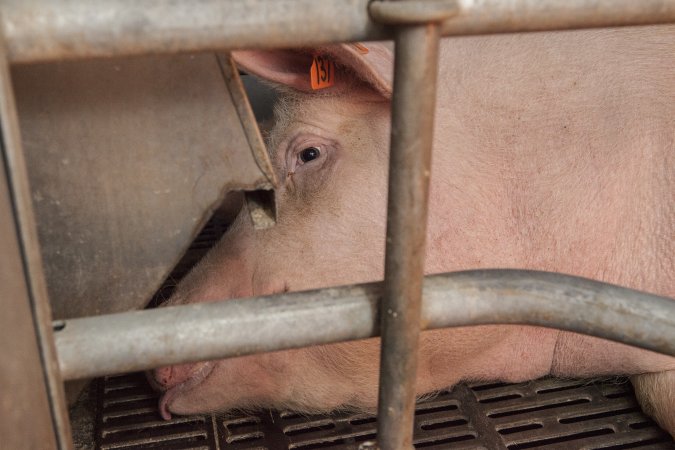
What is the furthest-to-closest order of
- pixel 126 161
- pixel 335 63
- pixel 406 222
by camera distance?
pixel 335 63
pixel 126 161
pixel 406 222

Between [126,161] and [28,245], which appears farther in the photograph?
[126,161]

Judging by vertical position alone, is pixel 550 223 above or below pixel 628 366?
above

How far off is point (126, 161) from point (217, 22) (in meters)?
0.40

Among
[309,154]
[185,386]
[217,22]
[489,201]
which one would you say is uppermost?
[309,154]

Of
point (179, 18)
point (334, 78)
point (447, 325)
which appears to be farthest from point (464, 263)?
point (179, 18)

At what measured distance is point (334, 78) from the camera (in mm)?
2215

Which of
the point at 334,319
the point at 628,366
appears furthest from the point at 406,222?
the point at 628,366

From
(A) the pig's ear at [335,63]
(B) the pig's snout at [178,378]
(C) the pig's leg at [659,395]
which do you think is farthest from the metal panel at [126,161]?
(C) the pig's leg at [659,395]

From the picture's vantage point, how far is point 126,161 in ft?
4.06

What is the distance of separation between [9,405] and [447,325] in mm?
635

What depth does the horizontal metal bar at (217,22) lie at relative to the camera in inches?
34.7

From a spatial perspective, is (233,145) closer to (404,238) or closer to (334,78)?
(404,238)

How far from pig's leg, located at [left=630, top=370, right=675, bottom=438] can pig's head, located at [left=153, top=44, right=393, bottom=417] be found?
0.87 meters

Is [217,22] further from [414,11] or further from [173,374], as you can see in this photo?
[173,374]
